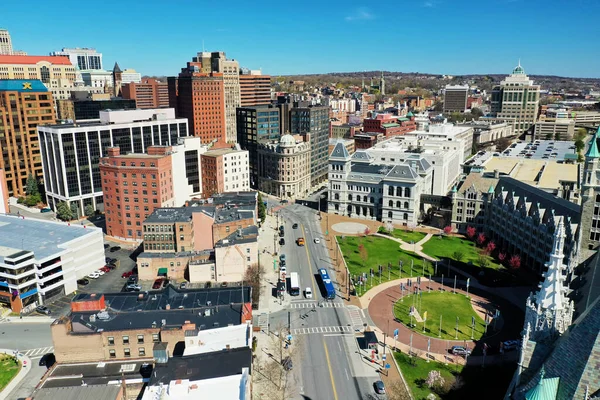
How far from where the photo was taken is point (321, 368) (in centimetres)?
7812

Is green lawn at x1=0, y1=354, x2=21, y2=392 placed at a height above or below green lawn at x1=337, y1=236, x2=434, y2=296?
below

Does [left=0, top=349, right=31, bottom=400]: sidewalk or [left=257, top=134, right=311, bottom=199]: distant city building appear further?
[left=257, top=134, right=311, bottom=199]: distant city building

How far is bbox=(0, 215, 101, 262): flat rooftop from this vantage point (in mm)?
104562

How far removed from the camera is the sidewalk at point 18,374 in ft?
243

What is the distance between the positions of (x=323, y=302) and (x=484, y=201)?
233 ft

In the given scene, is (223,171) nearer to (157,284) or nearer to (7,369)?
(157,284)

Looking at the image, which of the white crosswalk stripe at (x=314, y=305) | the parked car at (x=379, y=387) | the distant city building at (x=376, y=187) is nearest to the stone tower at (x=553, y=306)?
the parked car at (x=379, y=387)

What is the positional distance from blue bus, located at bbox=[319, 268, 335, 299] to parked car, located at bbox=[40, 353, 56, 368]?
55.5m

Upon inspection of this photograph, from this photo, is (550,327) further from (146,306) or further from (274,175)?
(274,175)

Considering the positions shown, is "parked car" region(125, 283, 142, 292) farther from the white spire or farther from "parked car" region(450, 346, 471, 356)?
the white spire

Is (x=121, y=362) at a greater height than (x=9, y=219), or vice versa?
(x=9, y=219)

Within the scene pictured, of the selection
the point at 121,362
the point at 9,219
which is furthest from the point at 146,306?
the point at 9,219

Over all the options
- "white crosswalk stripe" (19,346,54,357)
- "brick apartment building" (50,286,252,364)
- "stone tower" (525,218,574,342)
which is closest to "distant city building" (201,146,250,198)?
"white crosswalk stripe" (19,346,54,357)

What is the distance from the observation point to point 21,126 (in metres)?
185
